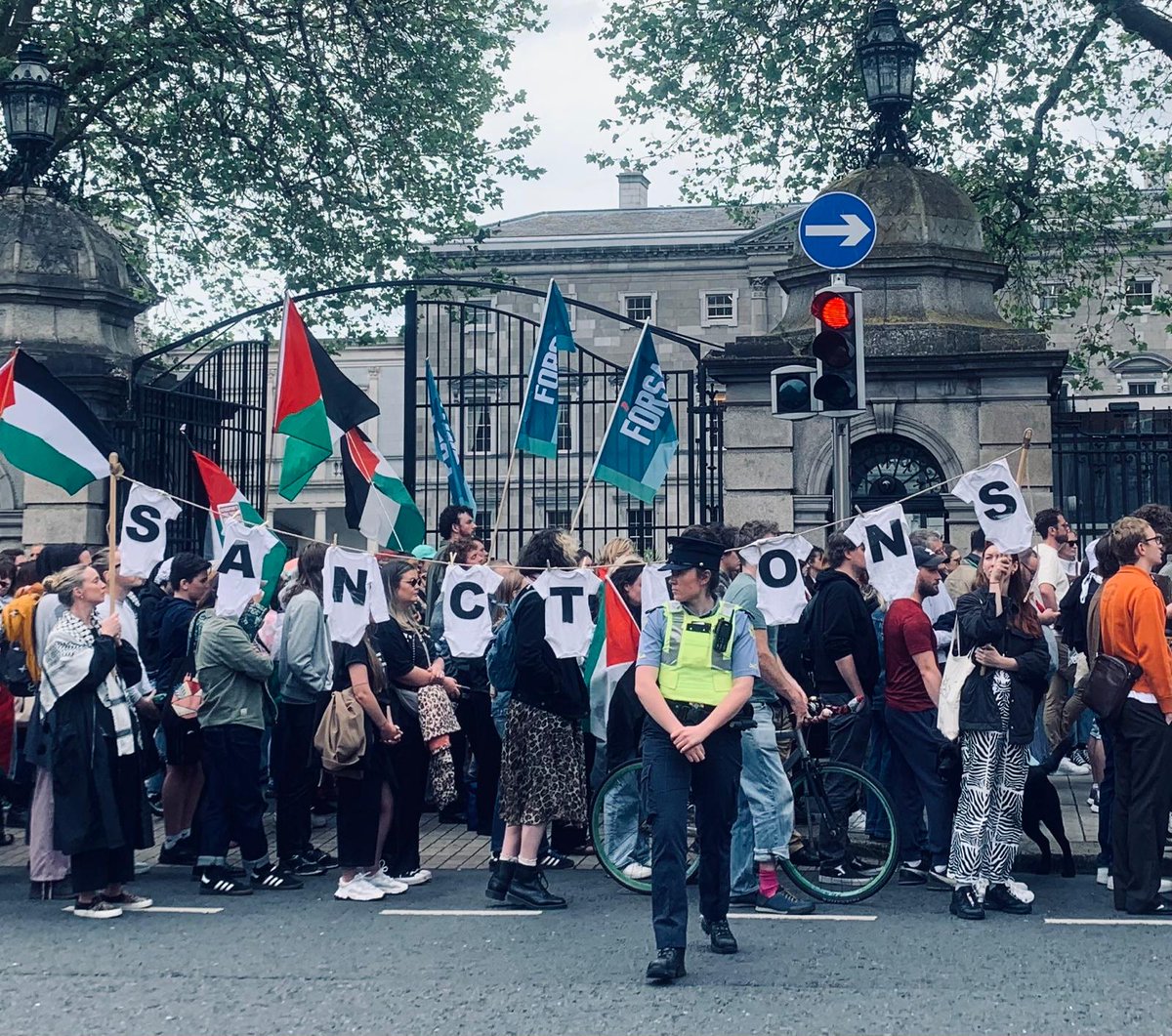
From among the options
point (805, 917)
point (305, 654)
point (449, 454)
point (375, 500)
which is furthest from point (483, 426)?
point (805, 917)

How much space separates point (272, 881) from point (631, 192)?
54535 mm

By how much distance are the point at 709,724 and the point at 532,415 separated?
16.9 ft

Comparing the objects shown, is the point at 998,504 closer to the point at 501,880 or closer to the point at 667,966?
the point at 501,880

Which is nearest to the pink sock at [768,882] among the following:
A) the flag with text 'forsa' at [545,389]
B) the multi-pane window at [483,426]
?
the flag with text 'forsa' at [545,389]

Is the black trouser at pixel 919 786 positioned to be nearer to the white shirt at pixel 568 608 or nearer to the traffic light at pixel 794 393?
the white shirt at pixel 568 608

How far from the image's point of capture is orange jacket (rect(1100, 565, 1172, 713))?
25.8 feet

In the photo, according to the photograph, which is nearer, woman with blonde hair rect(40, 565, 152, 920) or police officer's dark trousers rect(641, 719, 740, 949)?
police officer's dark trousers rect(641, 719, 740, 949)

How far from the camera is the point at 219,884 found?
28.4ft

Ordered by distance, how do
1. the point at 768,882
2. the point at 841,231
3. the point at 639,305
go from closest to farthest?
the point at 768,882 → the point at 841,231 → the point at 639,305

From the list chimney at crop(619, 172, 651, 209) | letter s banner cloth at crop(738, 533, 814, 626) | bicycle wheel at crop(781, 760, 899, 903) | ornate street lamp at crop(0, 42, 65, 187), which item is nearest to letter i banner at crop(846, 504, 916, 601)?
letter s banner cloth at crop(738, 533, 814, 626)

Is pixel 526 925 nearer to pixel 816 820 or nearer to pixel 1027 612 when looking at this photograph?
pixel 816 820

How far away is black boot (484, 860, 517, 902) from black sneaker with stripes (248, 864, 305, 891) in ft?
4.14

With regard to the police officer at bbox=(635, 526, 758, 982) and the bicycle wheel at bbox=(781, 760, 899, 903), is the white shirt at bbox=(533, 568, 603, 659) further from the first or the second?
the police officer at bbox=(635, 526, 758, 982)

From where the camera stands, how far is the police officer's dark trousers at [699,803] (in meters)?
6.73
